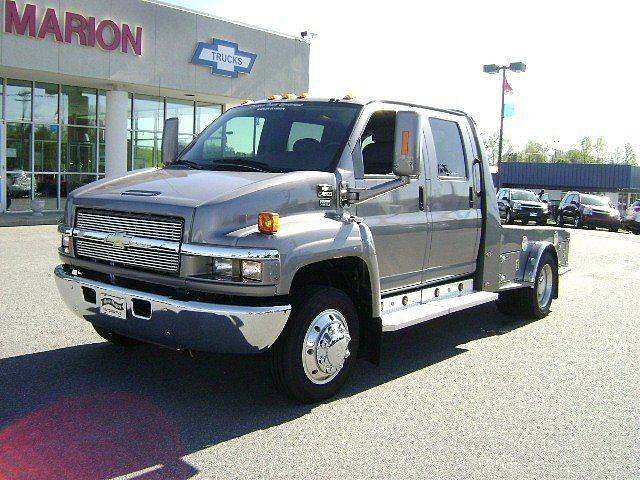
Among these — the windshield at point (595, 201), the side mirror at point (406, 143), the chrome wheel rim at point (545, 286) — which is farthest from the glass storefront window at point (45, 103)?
the windshield at point (595, 201)

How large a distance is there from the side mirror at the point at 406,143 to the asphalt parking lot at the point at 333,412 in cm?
172

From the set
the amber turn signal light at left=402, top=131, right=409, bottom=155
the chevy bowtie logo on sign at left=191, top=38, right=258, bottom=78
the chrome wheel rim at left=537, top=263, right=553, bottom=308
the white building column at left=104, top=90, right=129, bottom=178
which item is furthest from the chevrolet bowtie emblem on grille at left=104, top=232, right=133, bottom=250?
the chevy bowtie logo on sign at left=191, top=38, right=258, bottom=78

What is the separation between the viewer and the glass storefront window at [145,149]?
985 inches

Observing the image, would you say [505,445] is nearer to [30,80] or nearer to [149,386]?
[149,386]

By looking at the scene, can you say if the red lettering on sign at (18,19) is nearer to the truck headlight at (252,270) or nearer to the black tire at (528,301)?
the black tire at (528,301)

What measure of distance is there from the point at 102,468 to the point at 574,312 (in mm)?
6897

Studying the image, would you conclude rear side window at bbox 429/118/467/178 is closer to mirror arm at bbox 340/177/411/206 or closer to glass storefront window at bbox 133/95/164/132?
mirror arm at bbox 340/177/411/206

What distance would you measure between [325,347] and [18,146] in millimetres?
19563

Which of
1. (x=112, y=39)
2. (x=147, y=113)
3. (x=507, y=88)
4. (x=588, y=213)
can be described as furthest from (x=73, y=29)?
(x=507, y=88)

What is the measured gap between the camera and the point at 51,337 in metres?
6.48

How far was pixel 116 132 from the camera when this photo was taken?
23328 mm

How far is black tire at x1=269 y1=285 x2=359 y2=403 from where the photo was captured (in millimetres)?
4676

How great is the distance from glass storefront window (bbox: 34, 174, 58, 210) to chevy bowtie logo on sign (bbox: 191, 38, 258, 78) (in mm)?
6222

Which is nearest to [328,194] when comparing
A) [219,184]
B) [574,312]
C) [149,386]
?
[219,184]
